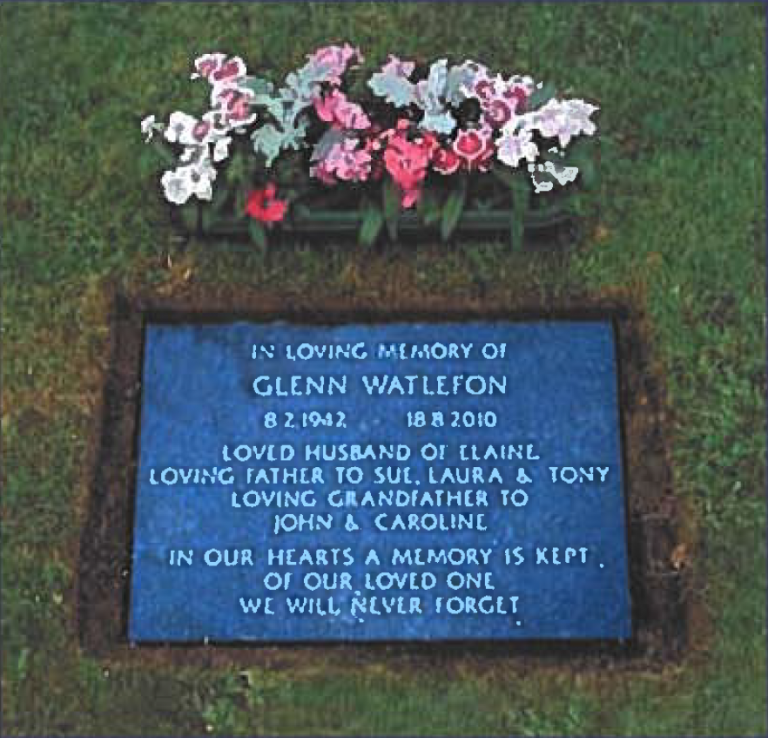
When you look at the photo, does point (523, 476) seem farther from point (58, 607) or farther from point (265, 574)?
point (58, 607)

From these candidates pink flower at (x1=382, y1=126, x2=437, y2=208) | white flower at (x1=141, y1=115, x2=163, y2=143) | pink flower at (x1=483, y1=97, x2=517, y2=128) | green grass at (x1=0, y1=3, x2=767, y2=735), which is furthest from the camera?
white flower at (x1=141, y1=115, x2=163, y2=143)

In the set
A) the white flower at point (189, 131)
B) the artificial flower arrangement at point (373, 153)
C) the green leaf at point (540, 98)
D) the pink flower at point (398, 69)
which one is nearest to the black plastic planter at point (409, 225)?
the artificial flower arrangement at point (373, 153)

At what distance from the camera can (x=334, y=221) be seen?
4754mm

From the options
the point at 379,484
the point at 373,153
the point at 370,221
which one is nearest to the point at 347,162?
the point at 373,153

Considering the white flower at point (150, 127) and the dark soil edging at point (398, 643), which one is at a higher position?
the white flower at point (150, 127)

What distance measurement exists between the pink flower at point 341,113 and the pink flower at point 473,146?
30 cm

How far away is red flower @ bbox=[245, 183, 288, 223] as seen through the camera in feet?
15.3

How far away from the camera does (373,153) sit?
4.69 m

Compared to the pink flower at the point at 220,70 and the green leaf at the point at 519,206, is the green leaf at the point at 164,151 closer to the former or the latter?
the pink flower at the point at 220,70

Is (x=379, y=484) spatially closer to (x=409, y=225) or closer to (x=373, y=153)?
(x=409, y=225)

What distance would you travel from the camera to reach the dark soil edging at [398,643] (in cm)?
423

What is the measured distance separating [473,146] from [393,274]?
1.59 feet

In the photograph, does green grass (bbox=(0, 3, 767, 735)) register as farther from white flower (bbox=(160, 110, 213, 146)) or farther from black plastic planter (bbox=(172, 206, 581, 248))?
white flower (bbox=(160, 110, 213, 146))

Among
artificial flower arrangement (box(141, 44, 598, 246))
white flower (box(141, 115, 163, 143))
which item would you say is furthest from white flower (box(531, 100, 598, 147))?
white flower (box(141, 115, 163, 143))
